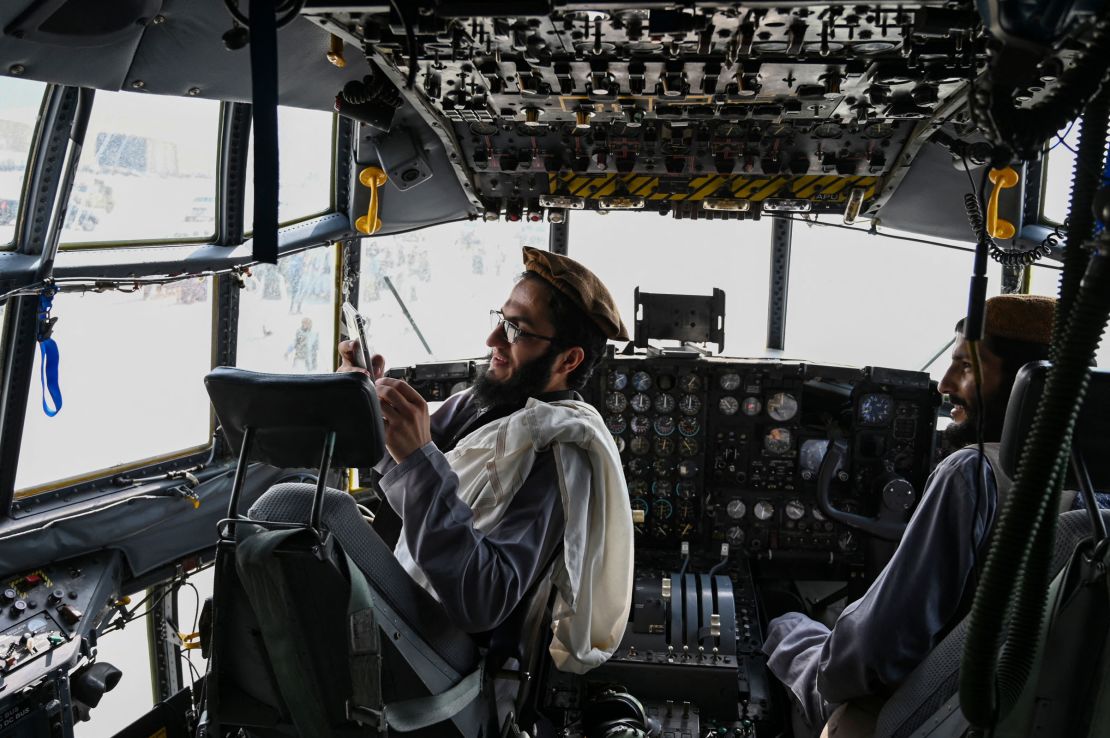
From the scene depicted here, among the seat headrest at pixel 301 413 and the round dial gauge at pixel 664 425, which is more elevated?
the seat headrest at pixel 301 413

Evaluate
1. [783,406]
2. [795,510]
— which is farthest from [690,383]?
[795,510]

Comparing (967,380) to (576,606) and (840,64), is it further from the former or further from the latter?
(576,606)

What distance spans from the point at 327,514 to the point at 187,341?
2784 mm

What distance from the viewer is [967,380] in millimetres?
2479

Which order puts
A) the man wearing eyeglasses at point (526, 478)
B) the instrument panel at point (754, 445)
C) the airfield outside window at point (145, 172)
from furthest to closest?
the instrument panel at point (754, 445), the airfield outside window at point (145, 172), the man wearing eyeglasses at point (526, 478)

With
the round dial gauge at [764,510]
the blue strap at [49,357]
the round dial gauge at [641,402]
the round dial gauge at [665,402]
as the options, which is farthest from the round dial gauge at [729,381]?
the blue strap at [49,357]

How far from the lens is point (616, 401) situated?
4.20 metres

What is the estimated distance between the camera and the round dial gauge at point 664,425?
419 cm

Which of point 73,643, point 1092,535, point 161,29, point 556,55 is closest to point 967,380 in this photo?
point 1092,535

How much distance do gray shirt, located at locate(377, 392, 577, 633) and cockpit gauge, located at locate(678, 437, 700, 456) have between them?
7.14ft

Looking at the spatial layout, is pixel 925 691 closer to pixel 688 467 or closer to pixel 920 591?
pixel 920 591

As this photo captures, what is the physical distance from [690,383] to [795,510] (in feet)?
2.48

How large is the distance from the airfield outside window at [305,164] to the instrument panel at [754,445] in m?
1.60

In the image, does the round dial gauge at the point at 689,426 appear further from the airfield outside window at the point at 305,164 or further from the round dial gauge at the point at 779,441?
the airfield outside window at the point at 305,164
